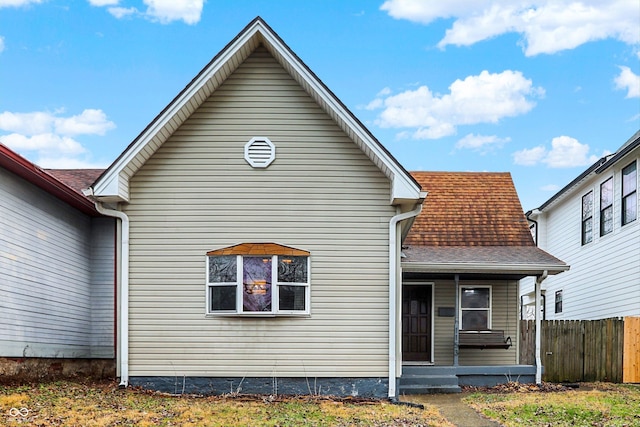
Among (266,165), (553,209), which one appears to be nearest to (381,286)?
(266,165)

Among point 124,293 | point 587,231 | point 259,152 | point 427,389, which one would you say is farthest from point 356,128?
point 587,231

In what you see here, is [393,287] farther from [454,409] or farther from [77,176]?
[77,176]

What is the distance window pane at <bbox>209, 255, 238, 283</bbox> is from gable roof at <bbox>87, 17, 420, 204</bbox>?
2.06 metres

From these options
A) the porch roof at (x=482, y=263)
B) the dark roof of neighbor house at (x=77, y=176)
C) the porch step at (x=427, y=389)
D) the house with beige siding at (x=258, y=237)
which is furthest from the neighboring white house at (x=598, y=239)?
the dark roof of neighbor house at (x=77, y=176)

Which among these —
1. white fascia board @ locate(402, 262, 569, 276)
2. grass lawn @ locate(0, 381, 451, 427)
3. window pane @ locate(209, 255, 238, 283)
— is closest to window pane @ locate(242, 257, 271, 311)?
window pane @ locate(209, 255, 238, 283)

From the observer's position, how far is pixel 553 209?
25500 millimetres

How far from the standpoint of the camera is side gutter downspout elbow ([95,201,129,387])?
12.5 metres

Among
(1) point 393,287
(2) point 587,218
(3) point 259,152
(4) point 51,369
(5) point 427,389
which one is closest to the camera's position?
(1) point 393,287

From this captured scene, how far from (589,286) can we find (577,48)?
423 inches

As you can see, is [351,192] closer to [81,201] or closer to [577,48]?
[81,201]

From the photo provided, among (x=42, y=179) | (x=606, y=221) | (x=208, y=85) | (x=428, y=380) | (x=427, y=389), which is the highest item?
(x=208, y=85)

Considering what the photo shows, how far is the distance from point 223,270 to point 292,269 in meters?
1.30

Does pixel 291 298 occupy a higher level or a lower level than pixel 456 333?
higher

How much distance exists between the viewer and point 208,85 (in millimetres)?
12625
